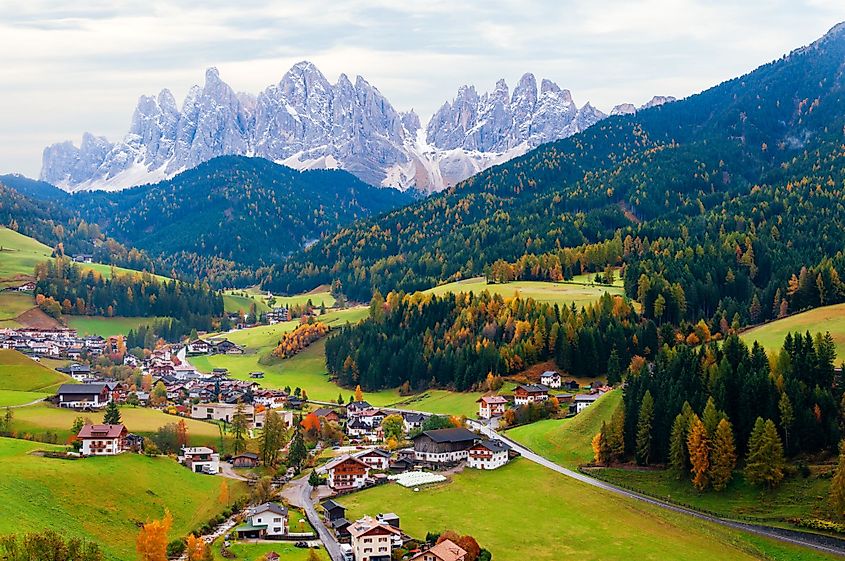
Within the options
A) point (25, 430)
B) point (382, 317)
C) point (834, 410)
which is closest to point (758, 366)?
point (834, 410)

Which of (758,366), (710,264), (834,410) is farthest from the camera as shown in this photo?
(710,264)

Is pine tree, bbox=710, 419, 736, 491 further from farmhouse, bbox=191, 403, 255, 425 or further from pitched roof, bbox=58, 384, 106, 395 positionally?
pitched roof, bbox=58, 384, 106, 395

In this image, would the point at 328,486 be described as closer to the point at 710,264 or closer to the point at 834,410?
the point at 834,410

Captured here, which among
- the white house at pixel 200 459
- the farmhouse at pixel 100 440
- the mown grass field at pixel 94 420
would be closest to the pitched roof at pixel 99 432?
the farmhouse at pixel 100 440

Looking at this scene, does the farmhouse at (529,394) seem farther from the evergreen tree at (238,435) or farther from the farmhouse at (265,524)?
the farmhouse at (265,524)

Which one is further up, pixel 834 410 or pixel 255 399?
pixel 834 410
